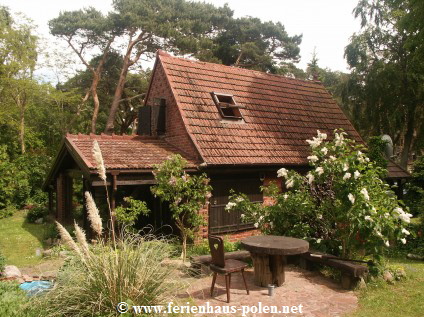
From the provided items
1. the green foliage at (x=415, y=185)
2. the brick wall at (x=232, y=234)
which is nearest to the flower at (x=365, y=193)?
the brick wall at (x=232, y=234)

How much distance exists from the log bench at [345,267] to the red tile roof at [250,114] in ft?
12.9

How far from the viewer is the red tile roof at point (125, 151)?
356 inches

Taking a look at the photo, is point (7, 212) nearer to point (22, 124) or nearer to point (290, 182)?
point (22, 124)

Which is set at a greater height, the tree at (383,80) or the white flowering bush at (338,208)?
the tree at (383,80)

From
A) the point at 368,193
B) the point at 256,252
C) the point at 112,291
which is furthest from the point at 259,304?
the point at 368,193

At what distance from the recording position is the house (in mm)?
9969

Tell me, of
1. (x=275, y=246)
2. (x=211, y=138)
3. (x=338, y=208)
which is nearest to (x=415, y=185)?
(x=211, y=138)

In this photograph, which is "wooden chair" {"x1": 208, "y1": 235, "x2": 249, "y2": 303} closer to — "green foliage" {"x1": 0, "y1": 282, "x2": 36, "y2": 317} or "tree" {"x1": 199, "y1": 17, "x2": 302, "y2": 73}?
"green foliage" {"x1": 0, "y1": 282, "x2": 36, "y2": 317}

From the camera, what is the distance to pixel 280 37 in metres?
26.4

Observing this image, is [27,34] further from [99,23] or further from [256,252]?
[256,252]

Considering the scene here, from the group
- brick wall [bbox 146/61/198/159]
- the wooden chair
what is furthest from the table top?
brick wall [bbox 146/61/198/159]

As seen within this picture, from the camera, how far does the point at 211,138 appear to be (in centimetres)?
1098

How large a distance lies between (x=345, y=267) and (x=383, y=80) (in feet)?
58.0

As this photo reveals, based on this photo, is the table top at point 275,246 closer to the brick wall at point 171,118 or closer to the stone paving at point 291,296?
the stone paving at point 291,296
